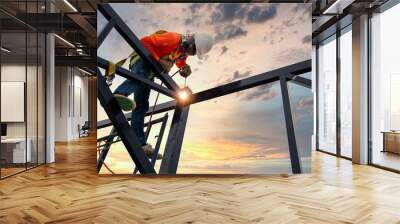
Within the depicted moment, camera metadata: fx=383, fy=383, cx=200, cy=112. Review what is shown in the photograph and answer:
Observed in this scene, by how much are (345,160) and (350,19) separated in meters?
3.12

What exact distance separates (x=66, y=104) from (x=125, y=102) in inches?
392

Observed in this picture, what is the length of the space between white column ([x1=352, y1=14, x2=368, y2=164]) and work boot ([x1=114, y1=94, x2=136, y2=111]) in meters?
4.71

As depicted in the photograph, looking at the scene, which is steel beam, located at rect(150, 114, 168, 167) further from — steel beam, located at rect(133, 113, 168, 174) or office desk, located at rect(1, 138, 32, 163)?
office desk, located at rect(1, 138, 32, 163)

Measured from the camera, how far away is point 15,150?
6973 mm

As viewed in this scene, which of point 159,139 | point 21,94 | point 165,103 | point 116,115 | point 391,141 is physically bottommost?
point 391,141

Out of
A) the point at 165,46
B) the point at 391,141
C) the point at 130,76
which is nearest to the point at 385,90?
the point at 391,141

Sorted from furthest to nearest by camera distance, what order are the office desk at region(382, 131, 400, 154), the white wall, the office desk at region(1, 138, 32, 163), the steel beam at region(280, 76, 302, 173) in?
the white wall, the office desk at region(382, 131, 400, 154), the office desk at region(1, 138, 32, 163), the steel beam at region(280, 76, 302, 173)

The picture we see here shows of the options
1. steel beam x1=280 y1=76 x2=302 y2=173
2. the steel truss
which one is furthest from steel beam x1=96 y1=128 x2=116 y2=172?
steel beam x1=280 y1=76 x2=302 y2=173

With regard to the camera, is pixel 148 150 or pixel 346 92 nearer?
pixel 148 150

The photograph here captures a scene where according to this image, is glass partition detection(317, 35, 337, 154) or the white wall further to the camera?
the white wall

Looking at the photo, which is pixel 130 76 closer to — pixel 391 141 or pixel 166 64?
pixel 166 64

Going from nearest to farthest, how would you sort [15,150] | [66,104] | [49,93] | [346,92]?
[15,150] < [49,93] < [346,92] < [66,104]

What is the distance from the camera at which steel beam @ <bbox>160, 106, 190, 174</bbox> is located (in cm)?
639

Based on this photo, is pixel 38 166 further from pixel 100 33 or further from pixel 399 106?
pixel 399 106
